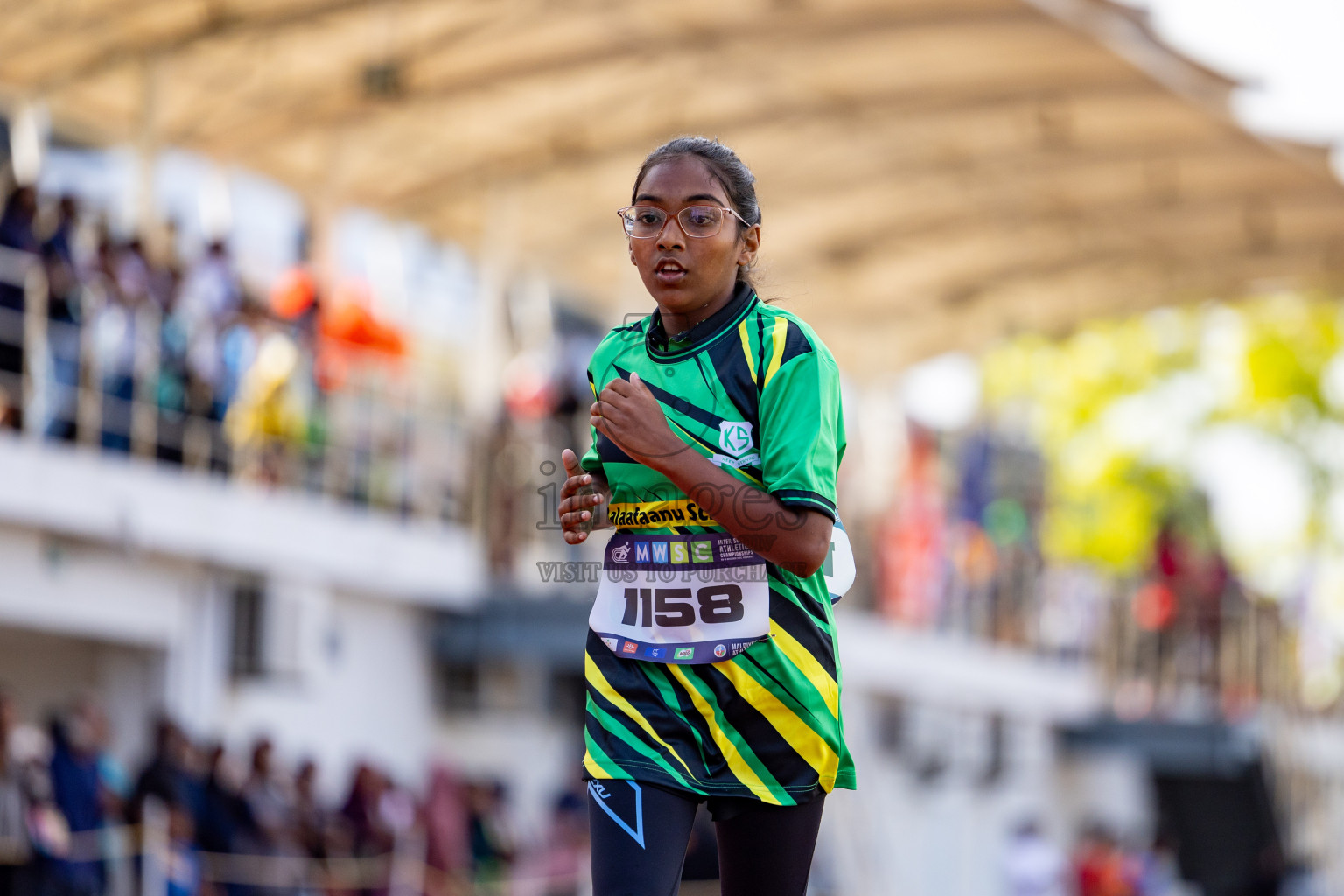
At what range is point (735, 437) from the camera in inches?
136

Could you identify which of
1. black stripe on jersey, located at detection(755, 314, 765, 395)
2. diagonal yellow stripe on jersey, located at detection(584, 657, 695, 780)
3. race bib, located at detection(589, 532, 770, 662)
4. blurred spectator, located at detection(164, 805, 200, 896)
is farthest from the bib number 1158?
blurred spectator, located at detection(164, 805, 200, 896)

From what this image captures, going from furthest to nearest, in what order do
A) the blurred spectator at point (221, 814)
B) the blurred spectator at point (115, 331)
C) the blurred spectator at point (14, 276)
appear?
1. the blurred spectator at point (115, 331)
2. the blurred spectator at point (14, 276)
3. the blurred spectator at point (221, 814)

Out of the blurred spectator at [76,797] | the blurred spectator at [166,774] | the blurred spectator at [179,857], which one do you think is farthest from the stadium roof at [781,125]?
the blurred spectator at [76,797]

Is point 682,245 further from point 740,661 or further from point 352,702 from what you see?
point 352,702

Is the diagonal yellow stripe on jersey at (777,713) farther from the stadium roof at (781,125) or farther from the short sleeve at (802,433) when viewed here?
the stadium roof at (781,125)

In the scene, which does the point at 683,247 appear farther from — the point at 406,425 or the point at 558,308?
the point at 558,308

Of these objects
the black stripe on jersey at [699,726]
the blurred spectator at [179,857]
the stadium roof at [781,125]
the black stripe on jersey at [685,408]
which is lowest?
the blurred spectator at [179,857]

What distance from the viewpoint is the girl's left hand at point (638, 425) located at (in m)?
3.31

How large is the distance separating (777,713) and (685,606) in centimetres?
26

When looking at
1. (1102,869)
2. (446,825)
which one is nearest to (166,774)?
(446,825)

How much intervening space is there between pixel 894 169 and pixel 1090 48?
4.18 meters

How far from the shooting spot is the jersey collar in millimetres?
3525

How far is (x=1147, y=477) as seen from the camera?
120 feet

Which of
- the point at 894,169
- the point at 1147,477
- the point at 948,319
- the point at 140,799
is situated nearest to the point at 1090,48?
the point at 894,169
